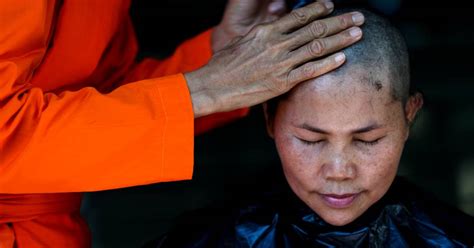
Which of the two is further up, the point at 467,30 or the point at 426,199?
the point at 426,199

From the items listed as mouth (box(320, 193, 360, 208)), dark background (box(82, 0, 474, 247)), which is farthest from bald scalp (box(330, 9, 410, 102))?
dark background (box(82, 0, 474, 247))

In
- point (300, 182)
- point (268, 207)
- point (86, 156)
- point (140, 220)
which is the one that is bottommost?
point (140, 220)

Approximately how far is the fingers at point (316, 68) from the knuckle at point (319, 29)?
0.06 m

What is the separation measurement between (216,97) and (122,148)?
0.85 feet

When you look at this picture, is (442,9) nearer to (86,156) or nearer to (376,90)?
(376,90)

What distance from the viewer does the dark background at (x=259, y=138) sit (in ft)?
12.9

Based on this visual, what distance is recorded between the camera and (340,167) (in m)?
2.11

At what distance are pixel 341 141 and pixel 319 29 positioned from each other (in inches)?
11.0

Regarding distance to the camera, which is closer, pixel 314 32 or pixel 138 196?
pixel 314 32

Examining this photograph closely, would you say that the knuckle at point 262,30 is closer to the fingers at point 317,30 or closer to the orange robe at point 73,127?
the fingers at point 317,30

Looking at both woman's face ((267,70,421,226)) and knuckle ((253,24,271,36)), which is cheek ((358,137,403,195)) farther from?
knuckle ((253,24,271,36))

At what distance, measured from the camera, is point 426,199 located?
97.8 inches

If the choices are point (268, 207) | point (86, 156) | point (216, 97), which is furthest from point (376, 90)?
point (86, 156)

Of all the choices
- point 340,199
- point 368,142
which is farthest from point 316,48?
point 340,199
